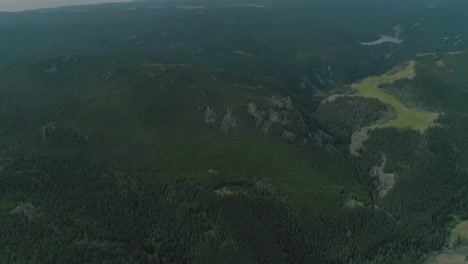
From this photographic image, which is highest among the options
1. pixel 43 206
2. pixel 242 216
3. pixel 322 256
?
pixel 43 206

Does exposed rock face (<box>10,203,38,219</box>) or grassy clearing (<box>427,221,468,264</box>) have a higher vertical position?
exposed rock face (<box>10,203,38,219</box>)

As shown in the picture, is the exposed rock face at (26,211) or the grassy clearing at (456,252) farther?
Answer: the grassy clearing at (456,252)

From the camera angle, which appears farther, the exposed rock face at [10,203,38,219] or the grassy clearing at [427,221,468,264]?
the grassy clearing at [427,221,468,264]

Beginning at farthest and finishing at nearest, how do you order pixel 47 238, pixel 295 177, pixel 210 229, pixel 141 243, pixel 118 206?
pixel 295 177 → pixel 118 206 → pixel 210 229 → pixel 141 243 → pixel 47 238

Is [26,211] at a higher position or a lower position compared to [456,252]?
higher

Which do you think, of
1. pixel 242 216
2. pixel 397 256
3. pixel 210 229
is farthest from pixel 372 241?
pixel 210 229

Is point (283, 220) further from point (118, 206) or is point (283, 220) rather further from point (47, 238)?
point (47, 238)

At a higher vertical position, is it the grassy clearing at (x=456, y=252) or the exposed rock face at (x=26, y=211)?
the exposed rock face at (x=26, y=211)

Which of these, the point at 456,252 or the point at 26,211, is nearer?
the point at 26,211
